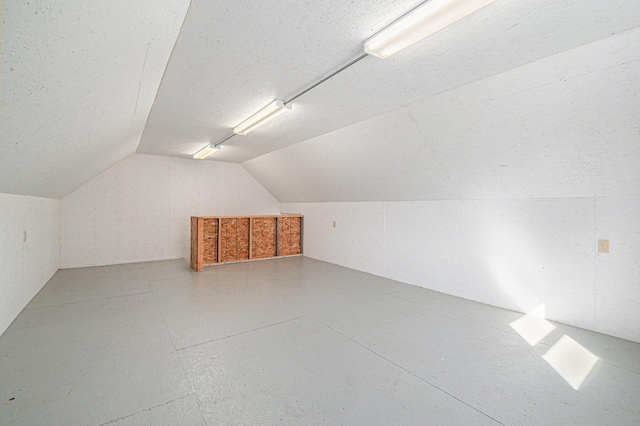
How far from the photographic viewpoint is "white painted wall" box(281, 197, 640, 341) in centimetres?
313

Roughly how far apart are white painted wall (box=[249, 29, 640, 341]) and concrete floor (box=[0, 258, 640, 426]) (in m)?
0.54

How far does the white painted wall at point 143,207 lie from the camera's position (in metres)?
6.43

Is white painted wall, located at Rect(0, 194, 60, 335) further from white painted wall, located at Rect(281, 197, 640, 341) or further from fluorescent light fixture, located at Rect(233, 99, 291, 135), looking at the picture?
white painted wall, located at Rect(281, 197, 640, 341)

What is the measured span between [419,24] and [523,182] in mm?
2679

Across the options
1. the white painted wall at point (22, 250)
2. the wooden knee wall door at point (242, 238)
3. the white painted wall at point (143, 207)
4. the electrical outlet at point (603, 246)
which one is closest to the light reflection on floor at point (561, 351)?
the electrical outlet at point (603, 246)

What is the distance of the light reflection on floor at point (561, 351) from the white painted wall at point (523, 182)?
25 cm

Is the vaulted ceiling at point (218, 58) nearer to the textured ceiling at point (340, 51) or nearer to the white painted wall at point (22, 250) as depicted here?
the textured ceiling at point (340, 51)

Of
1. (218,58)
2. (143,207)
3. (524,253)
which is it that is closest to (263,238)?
(143,207)

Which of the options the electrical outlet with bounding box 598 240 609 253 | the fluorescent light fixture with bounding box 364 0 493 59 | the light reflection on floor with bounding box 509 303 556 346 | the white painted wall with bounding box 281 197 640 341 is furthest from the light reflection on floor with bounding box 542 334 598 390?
the fluorescent light fixture with bounding box 364 0 493 59

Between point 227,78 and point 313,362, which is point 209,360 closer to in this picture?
point 313,362

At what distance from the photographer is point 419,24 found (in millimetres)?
2008

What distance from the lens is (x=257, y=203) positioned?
9031 millimetres

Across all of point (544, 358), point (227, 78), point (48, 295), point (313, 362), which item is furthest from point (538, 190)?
point (48, 295)

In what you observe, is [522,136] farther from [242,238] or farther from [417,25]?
[242,238]
